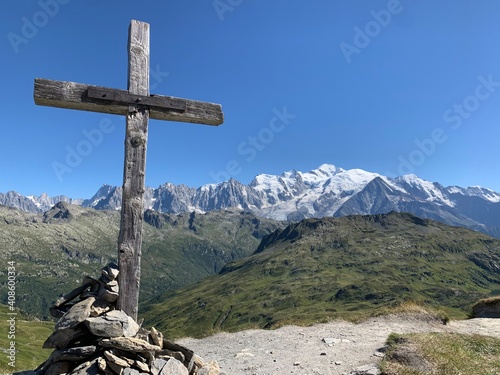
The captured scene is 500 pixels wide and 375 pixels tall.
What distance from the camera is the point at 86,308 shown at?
9.77 meters

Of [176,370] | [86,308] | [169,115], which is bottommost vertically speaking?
[176,370]

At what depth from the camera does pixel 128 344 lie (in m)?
9.41

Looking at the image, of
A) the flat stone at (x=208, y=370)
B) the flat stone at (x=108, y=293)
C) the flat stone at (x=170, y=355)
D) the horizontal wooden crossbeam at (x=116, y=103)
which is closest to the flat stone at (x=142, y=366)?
the flat stone at (x=170, y=355)

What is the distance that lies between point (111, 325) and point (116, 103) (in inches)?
263

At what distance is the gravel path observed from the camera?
14.9 m

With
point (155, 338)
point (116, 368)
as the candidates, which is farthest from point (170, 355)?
point (116, 368)

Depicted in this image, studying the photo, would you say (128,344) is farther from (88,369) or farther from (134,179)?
(134,179)

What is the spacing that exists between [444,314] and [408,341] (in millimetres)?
10160

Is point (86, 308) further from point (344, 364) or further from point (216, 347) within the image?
point (216, 347)

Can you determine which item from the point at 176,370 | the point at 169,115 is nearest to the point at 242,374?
the point at 176,370

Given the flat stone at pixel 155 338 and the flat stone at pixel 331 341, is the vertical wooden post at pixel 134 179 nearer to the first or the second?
the flat stone at pixel 155 338

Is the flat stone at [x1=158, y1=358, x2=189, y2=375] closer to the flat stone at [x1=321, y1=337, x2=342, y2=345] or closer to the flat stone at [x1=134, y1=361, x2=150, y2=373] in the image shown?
the flat stone at [x1=134, y1=361, x2=150, y2=373]

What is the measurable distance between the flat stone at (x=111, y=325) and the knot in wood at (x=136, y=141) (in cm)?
507

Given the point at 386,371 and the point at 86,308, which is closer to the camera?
the point at 86,308
